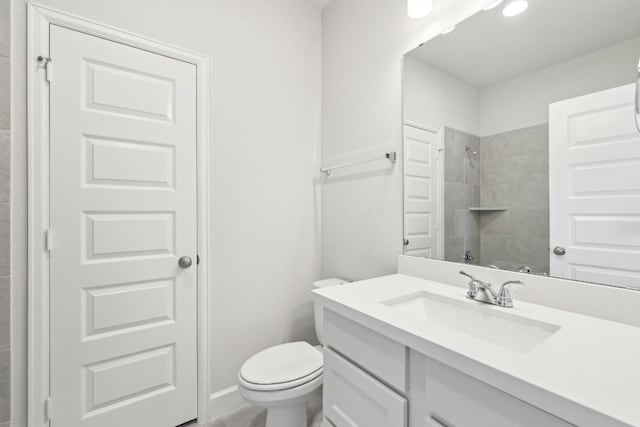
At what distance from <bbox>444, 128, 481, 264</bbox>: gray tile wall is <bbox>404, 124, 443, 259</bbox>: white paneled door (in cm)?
6

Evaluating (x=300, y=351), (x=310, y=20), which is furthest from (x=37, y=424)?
(x=310, y=20)

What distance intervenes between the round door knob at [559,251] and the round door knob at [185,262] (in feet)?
5.41

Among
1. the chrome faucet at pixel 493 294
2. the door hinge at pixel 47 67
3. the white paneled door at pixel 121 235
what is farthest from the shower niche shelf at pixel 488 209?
the door hinge at pixel 47 67

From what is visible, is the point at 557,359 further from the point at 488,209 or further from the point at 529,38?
the point at 529,38

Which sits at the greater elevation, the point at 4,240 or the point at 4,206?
the point at 4,206

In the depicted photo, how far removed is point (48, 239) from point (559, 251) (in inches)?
80.4

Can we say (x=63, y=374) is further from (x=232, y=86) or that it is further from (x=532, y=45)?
(x=532, y=45)

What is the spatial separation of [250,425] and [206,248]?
40.0 inches

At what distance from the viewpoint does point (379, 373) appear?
33.4 inches

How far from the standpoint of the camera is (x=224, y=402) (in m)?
1.64

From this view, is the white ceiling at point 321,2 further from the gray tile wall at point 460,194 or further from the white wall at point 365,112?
the gray tile wall at point 460,194

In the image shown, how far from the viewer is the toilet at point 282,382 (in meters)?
1.25

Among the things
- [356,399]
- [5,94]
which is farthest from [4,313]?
[356,399]

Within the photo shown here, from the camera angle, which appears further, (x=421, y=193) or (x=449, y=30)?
(x=421, y=193)
